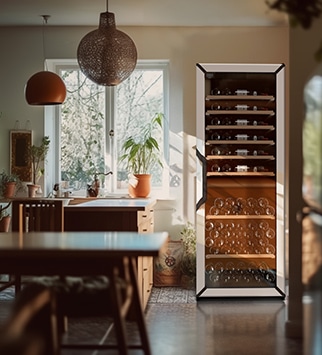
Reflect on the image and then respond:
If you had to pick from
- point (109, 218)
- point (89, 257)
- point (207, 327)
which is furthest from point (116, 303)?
point (109, 218)

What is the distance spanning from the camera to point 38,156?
728 cm

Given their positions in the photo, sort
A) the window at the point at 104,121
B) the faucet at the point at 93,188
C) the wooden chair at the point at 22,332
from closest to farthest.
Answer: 1. the wooden chair at the point at 22,332
2. the faucet at the point at 93,188
3. the window at the point at 104,121

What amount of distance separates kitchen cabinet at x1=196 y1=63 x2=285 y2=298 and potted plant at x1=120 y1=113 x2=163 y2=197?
114 centimetres

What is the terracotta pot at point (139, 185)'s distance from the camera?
719cm

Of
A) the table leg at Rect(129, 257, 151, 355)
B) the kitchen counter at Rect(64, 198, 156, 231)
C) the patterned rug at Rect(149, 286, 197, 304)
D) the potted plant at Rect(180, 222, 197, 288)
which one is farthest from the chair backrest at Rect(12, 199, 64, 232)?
the potted plant at Rect(180, 222, 197, 288)

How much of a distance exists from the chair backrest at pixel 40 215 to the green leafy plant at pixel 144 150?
2166 millimetres

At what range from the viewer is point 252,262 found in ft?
20.4

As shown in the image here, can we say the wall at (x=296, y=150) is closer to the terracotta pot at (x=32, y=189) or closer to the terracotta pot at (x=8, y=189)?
the terracotta pot at (x=32, y=189)

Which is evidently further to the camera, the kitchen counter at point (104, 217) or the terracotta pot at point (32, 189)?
the terracotta pot at point (32, 189)

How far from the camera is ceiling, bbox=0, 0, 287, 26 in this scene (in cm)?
629

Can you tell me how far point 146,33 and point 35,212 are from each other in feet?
9.43

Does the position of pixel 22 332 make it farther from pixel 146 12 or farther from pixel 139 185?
pixel 139 185

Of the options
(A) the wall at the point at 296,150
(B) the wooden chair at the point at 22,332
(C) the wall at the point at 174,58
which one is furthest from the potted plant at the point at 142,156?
(B) the wooden chair at the point at 22,332

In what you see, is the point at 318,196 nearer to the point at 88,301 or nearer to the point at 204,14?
the point at 88,301
